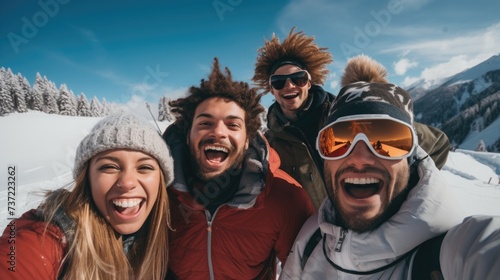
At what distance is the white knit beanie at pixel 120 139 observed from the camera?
2201mm

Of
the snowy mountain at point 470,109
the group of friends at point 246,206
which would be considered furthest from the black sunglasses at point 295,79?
the snowy mountain at point 470,109

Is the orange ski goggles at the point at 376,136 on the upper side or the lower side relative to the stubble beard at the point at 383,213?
upper

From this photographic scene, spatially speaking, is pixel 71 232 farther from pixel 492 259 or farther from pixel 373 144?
pixel 492 259

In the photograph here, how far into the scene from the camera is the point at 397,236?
1.62m

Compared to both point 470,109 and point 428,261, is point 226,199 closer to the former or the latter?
point 428,261

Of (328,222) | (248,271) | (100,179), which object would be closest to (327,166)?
(328,222)

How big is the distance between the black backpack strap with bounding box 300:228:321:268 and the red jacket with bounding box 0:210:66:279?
75.0 inches

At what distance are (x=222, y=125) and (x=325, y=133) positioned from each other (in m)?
1.24

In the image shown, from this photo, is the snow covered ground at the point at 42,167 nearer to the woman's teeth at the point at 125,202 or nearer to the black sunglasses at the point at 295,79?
the woman's teeth at the point at 125,202

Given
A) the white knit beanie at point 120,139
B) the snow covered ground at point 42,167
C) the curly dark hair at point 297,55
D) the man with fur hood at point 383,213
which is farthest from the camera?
the snow covered ground at point 42,167

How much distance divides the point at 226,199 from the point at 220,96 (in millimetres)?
1256

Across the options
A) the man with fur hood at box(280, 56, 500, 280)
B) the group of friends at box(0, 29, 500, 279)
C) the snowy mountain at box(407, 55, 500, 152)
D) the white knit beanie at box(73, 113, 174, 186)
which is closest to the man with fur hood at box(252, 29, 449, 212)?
the group of friends at box(0, 29, 500, 279)

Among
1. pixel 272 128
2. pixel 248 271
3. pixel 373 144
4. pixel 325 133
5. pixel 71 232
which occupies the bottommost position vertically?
pixel 248 271

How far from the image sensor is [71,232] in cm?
211
